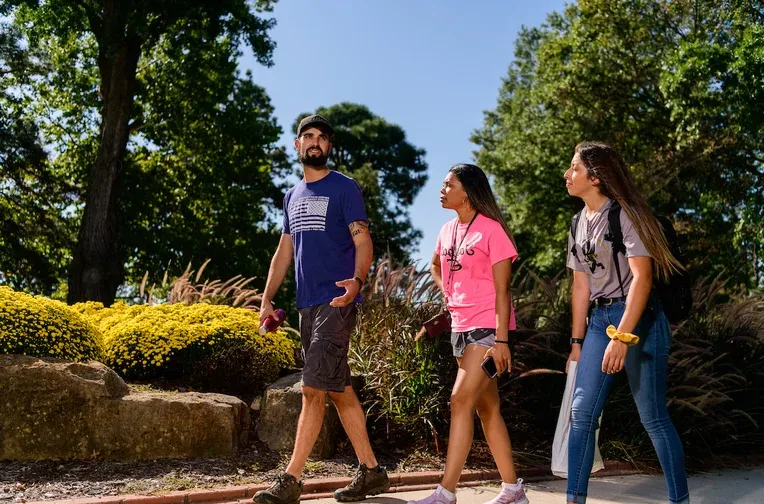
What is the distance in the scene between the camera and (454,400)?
4.57 m

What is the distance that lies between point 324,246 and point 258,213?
22.7 m

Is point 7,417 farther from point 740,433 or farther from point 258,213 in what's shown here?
point 258,213

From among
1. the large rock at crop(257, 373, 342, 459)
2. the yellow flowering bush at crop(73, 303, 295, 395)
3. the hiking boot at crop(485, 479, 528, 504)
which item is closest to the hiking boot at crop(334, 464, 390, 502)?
the hiking boot at crop(485, 479, 528, 504)

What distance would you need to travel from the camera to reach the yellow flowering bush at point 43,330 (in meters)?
6.86

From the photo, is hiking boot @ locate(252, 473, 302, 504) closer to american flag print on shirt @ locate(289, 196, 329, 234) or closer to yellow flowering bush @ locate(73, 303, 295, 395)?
american flag print on shirt @ locate(289, 196, 329, 234)

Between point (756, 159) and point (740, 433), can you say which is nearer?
point (740, 433)

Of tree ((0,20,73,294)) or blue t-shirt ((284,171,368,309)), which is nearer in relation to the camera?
blue t-shirt ((284,171,368,309))

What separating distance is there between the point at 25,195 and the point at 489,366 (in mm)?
22353

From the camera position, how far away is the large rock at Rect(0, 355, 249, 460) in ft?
20.4

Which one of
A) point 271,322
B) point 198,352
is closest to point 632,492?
point 271,322

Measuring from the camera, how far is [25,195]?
23609mm

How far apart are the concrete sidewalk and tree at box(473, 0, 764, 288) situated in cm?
1265

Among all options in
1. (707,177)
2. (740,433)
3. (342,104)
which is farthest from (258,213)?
(740,433)

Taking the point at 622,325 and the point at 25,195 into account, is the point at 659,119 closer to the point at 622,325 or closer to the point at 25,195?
the point at 25,195
